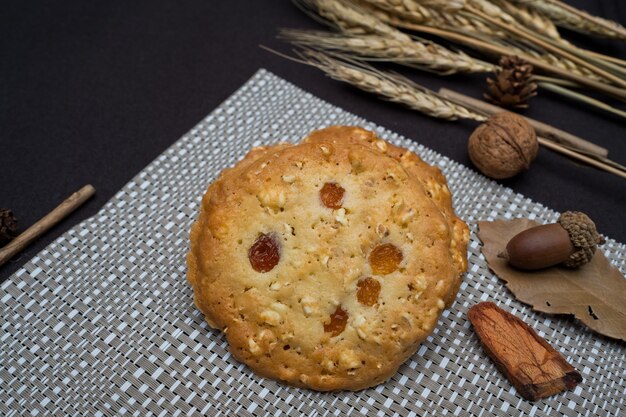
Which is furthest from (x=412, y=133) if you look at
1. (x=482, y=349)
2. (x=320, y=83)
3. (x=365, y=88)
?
A: (x=482, y=349)

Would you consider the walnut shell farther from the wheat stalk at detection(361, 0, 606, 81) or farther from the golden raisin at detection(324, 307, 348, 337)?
the golden raisin at detection(324, 307, 348, 337)

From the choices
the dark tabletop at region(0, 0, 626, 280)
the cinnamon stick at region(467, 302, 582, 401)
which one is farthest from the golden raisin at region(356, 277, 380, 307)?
the dark tabletop at region(0, 0, 626, 280)

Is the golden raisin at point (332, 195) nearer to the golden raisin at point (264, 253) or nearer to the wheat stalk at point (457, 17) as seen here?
the golden raisin at point (264, 253)

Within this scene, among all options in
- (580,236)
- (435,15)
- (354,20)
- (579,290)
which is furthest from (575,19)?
(579,290)

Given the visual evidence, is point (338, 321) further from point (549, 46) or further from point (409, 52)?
point (549, 46)

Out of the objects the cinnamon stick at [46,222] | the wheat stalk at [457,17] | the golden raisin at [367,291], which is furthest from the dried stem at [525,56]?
the cinnamon stick at [46,222]

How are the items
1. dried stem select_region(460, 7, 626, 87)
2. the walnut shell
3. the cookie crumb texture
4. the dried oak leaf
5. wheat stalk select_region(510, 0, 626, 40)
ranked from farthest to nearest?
wheat stalk select_region(510, 0, 626, 40)
dried stem select_region(460, 7, 626, 87)
the walnut shell
the dried oak leaf
the cookie crumb texture

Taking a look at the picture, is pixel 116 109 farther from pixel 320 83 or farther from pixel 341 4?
pixel 341 4
